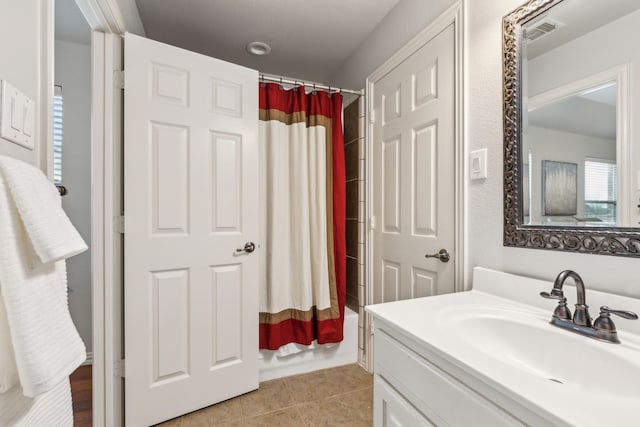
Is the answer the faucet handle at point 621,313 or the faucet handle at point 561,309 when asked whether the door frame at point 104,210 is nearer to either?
the faucet handle at point 561,309

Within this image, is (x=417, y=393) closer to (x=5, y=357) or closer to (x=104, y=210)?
(x=5, y=357)

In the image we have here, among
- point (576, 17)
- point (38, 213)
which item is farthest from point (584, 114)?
point (38, 213)

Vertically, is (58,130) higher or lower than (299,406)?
higher

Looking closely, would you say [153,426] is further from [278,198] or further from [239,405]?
[278,198]

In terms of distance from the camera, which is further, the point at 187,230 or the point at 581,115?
the point at 187,230

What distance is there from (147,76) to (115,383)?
1548mm

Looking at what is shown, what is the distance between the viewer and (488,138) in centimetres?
119

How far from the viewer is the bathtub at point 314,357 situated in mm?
1927

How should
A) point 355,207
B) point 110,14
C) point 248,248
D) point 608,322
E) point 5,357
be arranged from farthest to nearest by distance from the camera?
point 355,207 < point 248,248 < point 110,14 < point 608,322 < point 5,357

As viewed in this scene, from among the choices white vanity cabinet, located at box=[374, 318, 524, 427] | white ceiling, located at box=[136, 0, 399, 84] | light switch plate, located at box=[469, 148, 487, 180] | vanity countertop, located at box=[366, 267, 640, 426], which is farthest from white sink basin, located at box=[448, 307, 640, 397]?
white ceiling, located at box=[136, 0, 399, 84]

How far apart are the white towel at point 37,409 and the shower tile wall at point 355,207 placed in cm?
169

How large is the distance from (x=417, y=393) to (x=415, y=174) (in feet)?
3.62

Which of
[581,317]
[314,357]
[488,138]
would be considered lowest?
[314,357]

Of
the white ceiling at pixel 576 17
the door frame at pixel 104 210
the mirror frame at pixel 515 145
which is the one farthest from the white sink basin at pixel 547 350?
the door frame at pixel 104 210
